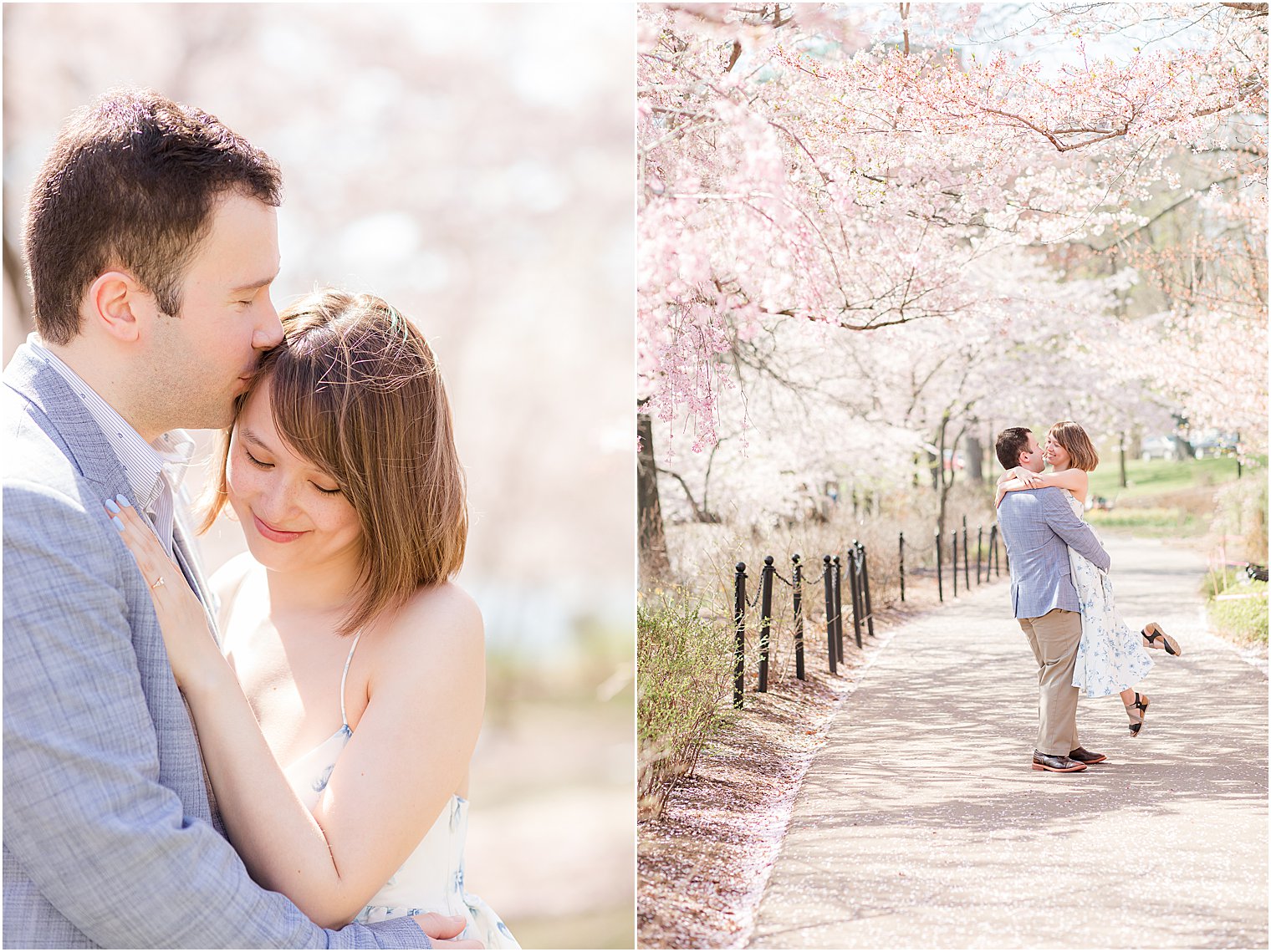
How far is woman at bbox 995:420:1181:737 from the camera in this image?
2.54m

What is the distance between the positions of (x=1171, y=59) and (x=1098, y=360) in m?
0.76

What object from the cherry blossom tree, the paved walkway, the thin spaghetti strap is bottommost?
the paved walkway

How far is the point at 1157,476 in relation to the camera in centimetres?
283

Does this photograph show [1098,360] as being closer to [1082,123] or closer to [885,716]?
[1082,123]

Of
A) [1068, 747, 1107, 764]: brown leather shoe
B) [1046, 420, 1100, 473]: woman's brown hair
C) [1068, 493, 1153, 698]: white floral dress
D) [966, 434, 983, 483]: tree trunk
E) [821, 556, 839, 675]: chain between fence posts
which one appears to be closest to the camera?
[1068, 747, 1107, 764]: brown leather shoe

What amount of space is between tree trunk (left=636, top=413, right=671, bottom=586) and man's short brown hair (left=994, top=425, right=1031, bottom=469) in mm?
925

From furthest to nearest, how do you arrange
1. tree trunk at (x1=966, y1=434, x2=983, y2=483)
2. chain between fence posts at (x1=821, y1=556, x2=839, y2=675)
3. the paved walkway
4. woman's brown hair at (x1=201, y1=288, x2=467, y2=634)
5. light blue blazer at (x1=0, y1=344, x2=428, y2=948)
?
tree trunk at (x1=966, y1=434, x2=983, y2=483) → chain between fence posts at (x1=821, y1=556, x2=839, y2=675) → the paved walkway → woman's brown hair at (x1=201, y1=288, x2=467, y2=634) → light blue blazer at (x1=0, y1=344, x2=428, y2=948)

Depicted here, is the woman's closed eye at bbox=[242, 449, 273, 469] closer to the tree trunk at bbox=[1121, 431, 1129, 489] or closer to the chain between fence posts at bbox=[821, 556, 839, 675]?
the chain between fence posts at bbox=[821, 556, 839, 675]

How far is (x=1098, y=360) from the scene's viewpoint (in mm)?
2754

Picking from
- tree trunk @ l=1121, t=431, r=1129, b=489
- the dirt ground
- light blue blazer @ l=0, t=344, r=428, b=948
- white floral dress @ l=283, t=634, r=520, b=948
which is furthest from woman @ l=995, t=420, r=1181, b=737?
light blue blazer @ l=0, t=344, r=428, b=948

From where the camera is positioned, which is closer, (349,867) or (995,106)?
(349,867)

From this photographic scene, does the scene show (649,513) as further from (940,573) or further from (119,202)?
(119,202)

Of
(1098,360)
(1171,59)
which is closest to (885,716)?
(1098,360)

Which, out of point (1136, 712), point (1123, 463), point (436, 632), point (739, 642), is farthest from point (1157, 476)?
point (436, 632)
